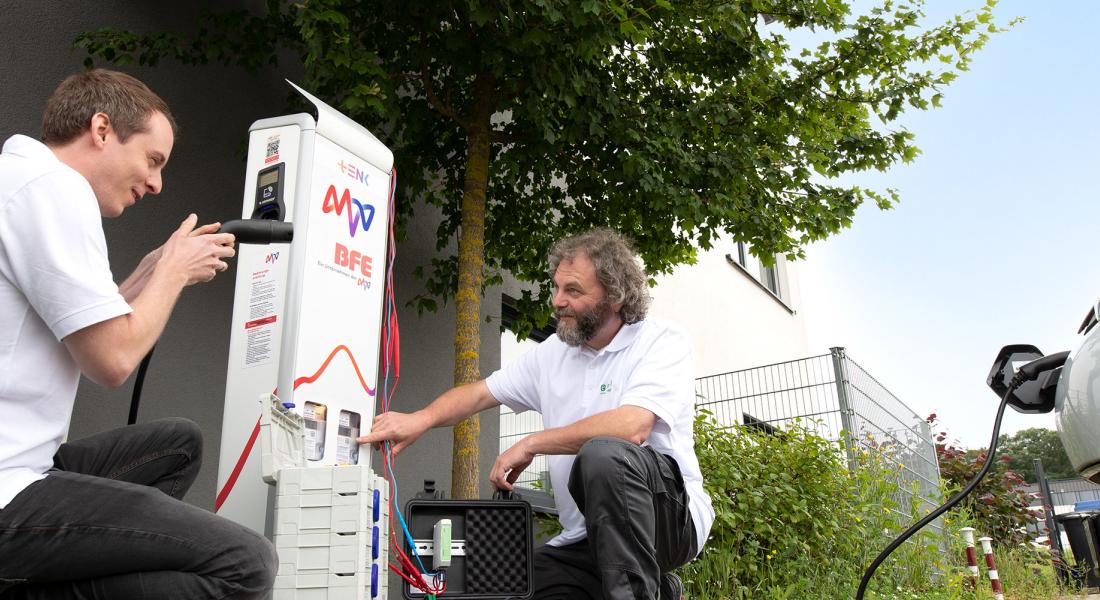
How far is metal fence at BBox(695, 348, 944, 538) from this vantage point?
6.33 meters

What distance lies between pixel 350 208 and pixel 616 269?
3.00ft

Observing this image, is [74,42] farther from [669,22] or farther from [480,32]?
[669,22]

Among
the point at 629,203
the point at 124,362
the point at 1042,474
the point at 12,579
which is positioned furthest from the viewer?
the point at 1042,474

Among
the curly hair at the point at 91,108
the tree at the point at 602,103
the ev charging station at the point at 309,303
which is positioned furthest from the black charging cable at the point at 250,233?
the tree at the point at 602,103

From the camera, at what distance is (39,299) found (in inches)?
56.6

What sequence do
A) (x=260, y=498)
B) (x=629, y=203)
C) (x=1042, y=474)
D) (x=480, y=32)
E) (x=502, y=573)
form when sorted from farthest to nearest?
1. (x=1042, y=474)
2. (x=629, y=203)
3. (x=480, y=32)
4. (x=260, y=498)
5. (x=502, y=573)

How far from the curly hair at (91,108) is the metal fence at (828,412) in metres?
4.64

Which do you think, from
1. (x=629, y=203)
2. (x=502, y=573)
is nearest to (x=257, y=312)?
(x=502, y=573)

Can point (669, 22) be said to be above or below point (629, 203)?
above

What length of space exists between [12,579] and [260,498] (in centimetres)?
111

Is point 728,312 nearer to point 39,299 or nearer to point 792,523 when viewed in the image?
point 792,523

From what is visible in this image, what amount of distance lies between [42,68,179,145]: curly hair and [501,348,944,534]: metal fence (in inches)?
183

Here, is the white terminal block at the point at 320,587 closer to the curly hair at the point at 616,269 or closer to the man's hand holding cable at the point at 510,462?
the man's hand holding cable at the point at 510,462

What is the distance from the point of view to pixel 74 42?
370 cm
